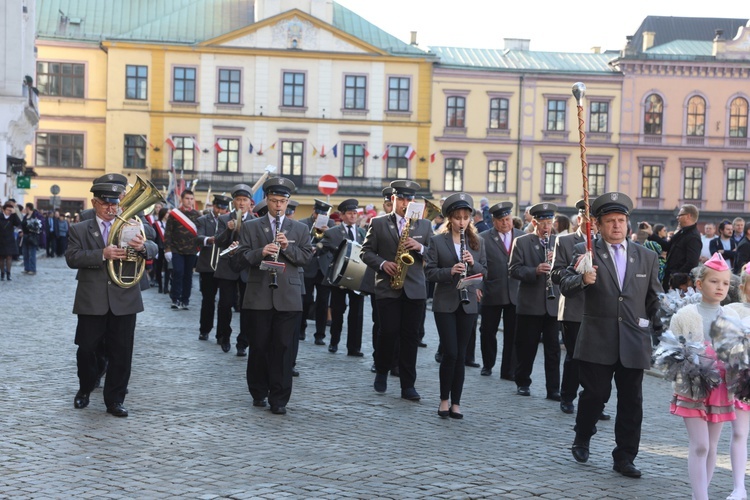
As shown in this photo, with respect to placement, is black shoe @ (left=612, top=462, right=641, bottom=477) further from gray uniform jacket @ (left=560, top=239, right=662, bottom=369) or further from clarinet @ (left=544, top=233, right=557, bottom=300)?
clarinet @ (left=544, top=233, right=557, bottom=300)

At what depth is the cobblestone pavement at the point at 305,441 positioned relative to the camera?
285 inches

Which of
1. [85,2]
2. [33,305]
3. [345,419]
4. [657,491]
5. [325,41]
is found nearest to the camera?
[657,491]

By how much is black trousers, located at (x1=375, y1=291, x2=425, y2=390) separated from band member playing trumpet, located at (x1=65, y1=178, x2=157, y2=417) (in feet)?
8.59

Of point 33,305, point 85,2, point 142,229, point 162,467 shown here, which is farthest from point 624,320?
point 85,2

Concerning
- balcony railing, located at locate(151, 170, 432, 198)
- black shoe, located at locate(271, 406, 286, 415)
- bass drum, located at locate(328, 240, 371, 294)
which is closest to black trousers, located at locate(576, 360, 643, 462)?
black shoe, located at locate(271, 406, 286, 415)

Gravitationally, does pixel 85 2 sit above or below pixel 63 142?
above

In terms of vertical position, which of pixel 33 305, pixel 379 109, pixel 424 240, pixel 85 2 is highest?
pixel 85 2

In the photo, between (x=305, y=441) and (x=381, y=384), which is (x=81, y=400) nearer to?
(x=305, y=441)

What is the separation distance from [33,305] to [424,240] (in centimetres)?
1104

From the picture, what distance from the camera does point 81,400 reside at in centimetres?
992

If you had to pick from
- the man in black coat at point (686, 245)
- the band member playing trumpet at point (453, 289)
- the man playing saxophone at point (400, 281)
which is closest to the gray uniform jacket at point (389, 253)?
the man playing saxophone at point (400, 281)

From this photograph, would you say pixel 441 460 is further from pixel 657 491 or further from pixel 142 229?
pixel 142 229

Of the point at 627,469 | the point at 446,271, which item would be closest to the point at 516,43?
the point at 446,271

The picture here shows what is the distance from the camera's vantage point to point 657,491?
294 inches
